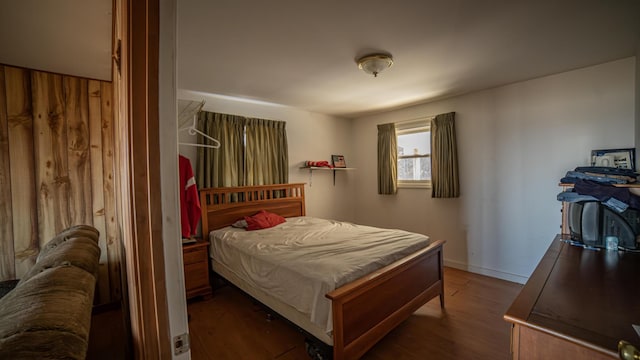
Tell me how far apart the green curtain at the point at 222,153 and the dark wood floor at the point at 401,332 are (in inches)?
58.0

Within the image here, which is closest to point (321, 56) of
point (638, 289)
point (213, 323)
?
point (638, 289)

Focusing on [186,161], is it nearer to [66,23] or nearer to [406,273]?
[66,23]

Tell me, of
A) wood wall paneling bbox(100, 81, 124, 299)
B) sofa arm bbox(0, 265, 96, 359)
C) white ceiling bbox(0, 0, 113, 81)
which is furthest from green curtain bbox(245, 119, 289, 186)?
sofa arm bbox(0, 265, 96, 359)

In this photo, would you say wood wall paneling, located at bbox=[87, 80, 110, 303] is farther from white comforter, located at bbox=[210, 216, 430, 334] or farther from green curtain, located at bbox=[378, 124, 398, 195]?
green curtain, located at bbox=[378, 124, 398, 195]

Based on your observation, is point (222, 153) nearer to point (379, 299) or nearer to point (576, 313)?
point (379, 299)

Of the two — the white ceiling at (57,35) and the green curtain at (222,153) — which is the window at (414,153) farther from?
the white ceiling at (57,35)

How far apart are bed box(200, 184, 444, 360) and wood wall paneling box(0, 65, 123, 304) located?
39.1 inches

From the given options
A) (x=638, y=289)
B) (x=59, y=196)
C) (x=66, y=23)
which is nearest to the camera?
(x=638, y=289)

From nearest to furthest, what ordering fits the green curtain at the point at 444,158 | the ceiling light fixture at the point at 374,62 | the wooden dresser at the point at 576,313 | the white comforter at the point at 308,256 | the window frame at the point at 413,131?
the wooden dresser at the point at 576,313, the white comforter at the point at 308,256, the ceiling light fixture at the point at 374,62, the green curtain at the point at 444,158, the window frame at the point at 413,131

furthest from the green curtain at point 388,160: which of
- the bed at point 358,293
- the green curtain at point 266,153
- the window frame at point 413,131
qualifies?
the bed at point 358,293

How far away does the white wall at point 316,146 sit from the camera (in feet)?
12.8

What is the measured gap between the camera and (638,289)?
1.13 metres

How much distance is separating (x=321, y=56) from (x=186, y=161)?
182cm

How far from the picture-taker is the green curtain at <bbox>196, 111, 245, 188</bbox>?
3.33 m
